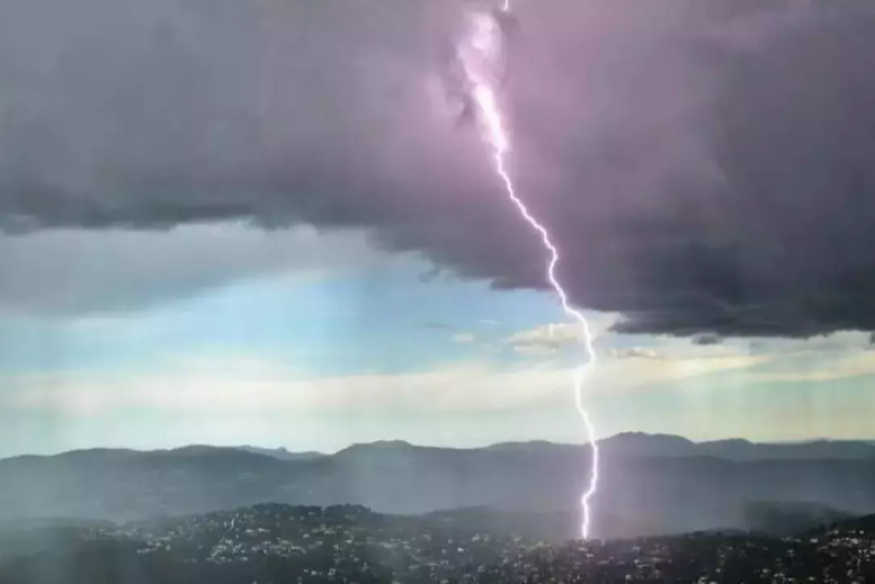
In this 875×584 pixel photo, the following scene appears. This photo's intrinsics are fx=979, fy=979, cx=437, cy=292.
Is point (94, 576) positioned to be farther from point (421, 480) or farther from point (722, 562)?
point (722, 562)

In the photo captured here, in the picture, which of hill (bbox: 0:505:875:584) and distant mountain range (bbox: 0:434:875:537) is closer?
hill (bbox: 0:505:875:584)

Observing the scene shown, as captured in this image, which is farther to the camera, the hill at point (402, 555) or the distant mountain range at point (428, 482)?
the distant mountain range at point (428, 482)

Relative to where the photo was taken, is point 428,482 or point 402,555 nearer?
point 402,555

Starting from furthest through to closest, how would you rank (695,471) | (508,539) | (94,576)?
1. (695,471)
2. (508,539)
3. (94,576)

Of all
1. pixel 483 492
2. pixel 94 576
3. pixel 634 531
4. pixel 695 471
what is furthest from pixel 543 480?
pixel 94 576

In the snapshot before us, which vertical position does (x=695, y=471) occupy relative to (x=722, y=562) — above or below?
above

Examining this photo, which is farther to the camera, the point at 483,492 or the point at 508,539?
the point at 483,492

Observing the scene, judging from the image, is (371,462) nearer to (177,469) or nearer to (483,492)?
(483,492)

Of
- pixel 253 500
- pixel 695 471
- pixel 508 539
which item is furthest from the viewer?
pixel 695 471
